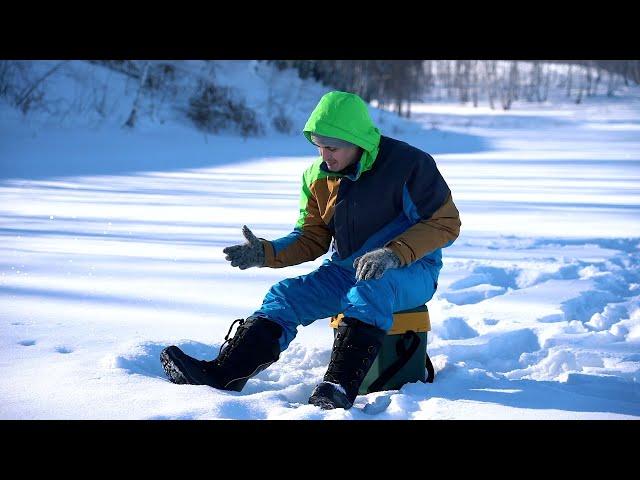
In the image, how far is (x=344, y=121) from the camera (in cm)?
281

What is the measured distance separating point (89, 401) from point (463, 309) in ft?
6.61

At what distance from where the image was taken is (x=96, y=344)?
10.4ft

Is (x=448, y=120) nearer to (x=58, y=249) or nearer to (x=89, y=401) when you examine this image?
(x=58, y=249)

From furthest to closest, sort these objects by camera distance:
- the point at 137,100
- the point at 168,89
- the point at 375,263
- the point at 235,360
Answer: the point at 168,89
the point at 137,100
the point at 235,360
the point at 375,263

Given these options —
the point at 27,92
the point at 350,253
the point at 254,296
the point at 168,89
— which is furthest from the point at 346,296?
the point at 168,89

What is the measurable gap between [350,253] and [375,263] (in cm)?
38

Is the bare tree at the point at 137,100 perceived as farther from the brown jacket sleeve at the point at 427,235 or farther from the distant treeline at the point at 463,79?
the brown jacket sleeve at the point at 427,235

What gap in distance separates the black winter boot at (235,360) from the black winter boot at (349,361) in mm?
240

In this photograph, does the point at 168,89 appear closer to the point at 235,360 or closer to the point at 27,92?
the point at 27,92

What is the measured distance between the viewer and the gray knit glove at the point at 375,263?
8.52 ft

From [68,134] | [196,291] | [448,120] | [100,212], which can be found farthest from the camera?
[448,120]

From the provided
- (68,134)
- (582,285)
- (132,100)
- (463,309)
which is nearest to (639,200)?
(582,285)

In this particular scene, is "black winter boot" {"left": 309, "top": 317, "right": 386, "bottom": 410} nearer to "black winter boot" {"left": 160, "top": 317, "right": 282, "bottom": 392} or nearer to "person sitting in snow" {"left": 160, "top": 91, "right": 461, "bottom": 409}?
"person sitting in snow" {"left": 160, "top": 91, "right": 461, "bottom": 409}

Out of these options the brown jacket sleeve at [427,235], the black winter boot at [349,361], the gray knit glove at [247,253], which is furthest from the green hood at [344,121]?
the black winter boot at [349,361]
